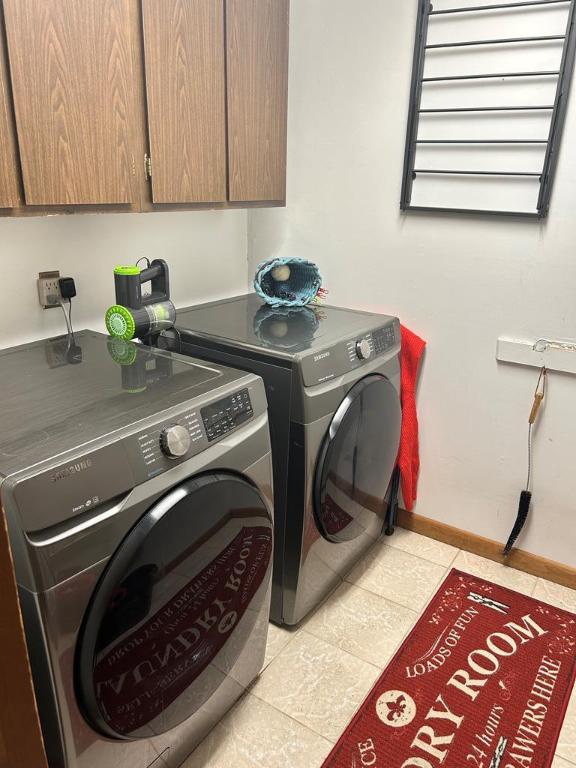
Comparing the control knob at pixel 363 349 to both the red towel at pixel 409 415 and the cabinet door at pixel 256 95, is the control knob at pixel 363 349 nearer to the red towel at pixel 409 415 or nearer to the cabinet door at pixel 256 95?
the red towel at pixel 409 415

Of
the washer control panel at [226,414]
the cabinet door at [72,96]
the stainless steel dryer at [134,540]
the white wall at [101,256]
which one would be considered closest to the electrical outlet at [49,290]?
the white wall at [101,256]

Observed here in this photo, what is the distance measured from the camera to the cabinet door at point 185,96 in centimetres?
141

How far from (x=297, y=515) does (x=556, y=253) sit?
117 cm

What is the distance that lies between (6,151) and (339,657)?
1616 mm

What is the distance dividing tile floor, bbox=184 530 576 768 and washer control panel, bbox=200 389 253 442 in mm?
857

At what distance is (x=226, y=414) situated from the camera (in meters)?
1.20

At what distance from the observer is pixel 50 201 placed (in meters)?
1.25

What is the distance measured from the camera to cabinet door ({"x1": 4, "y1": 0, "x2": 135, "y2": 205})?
1136 mm

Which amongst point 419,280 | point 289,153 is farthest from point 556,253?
point 289,153

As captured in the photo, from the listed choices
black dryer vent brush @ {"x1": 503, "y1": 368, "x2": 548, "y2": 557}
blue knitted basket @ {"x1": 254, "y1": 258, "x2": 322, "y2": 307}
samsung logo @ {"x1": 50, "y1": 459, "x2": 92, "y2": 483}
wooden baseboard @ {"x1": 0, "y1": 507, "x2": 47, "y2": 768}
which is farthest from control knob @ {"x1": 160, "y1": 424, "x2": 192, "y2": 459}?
black dryer vent brush @ {"x1": 503, "y1": 368, "x2": 548, "y2": 557}

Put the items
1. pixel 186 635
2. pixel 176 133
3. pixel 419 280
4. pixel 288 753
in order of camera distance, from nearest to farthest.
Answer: pixel 186 635 → pixel 288 753 → pixel 176 133 → pixel 419 280

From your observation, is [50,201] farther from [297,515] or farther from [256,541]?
[297,515]

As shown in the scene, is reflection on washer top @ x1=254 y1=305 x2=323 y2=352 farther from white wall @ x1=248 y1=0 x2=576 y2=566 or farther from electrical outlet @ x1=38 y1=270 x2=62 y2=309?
electrical outlet @ x1=38 y1=270 x2=62 y2=309

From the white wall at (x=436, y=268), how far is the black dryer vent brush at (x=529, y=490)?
28 millimetres
